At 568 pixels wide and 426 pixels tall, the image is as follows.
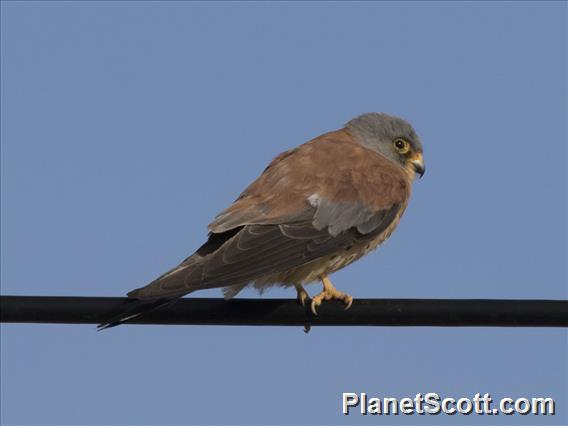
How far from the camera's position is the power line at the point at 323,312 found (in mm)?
3709

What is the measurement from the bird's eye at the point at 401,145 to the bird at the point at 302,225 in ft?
1.10

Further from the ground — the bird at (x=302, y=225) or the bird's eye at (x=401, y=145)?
the bird's eye at (x=401, y=145)

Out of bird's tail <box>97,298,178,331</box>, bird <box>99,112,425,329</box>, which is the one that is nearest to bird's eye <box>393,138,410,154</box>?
bird <box>99,112,425,329</box>

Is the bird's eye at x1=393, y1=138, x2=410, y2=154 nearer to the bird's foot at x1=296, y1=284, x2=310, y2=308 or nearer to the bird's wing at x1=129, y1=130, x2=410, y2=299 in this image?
the bird's wing at x1=129, y1=130, x2=410, y2=299

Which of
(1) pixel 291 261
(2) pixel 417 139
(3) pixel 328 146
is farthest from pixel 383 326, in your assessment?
(2) pixel 417 139

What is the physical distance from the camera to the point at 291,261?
509 centimetres

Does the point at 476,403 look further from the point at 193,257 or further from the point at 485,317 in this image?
the point at 193,257

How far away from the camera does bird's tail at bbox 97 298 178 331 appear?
3.91m

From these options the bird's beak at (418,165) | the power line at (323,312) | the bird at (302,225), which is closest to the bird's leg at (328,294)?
the bird at (302,225)

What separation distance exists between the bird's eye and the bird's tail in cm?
316

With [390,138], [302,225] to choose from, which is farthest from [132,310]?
[390,138]

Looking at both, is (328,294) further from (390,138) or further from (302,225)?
(390,138)

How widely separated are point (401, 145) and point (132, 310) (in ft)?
11.3

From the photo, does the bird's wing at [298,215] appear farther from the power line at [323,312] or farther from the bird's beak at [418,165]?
the bird's beak at [418,165]
